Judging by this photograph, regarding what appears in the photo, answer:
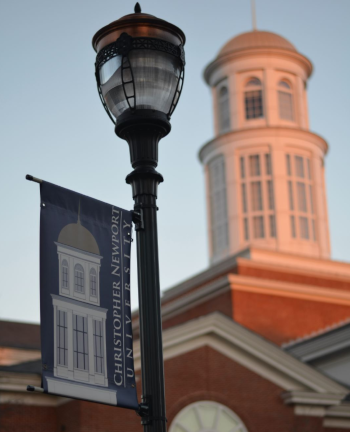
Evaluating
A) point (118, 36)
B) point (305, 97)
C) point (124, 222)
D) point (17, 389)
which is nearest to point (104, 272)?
point (124, 222)

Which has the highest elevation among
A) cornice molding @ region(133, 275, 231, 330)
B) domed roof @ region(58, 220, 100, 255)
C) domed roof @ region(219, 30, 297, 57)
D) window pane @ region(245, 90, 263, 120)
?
domed roof @ region(219, 30, 297, 57)

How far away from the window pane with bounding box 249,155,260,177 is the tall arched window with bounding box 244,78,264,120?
189 centimetres

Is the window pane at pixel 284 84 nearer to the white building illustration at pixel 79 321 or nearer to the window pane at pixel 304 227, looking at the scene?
the window pane at pixel 304 227

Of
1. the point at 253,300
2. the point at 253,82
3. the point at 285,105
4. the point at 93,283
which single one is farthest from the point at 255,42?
the point at 93,283

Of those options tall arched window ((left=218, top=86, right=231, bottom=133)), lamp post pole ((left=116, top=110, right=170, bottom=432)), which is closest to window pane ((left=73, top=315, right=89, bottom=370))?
lamp post pole ((left=116, top=110, right=170, bottom=432))

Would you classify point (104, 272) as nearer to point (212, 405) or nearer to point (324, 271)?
point (212, 405)

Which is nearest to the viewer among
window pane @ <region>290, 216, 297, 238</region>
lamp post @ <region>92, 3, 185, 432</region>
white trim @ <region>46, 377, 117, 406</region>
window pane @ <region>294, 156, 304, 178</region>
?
white trim @ <region>46, 377, 117, 406</region>

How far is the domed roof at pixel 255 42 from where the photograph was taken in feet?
124

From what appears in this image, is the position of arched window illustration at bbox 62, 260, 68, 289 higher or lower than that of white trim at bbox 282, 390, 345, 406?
lower

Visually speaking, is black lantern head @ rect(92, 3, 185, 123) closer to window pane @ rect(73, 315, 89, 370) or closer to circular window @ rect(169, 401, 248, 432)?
window pane @ rect(73, 315, 89, 370)

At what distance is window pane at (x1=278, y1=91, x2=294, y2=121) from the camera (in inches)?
1485

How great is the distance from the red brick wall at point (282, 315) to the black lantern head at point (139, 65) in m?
26.2

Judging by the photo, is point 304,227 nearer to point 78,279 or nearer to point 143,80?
point 143,80

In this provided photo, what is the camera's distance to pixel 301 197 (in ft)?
121
